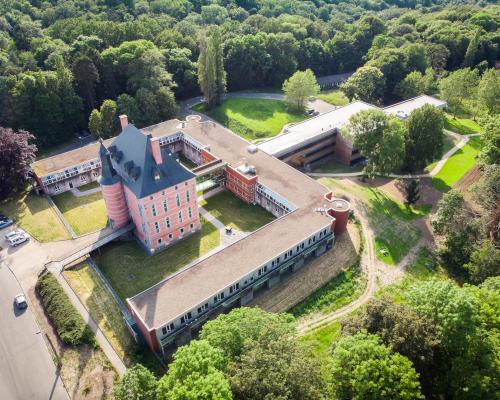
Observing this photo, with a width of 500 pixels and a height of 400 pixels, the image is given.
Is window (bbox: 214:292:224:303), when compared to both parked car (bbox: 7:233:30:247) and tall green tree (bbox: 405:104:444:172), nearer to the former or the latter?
parked car (bbox: 7:233:30:247)

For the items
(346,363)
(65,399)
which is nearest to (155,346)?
(65,399)

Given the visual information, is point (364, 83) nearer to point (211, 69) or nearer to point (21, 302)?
point (211, 69)

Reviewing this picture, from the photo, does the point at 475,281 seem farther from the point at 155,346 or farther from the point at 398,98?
the point at 398,98

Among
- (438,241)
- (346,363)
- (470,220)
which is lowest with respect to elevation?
(438,241)

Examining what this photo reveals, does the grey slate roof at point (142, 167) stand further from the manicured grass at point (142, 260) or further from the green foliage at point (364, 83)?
the green foliage at point (364, 83)

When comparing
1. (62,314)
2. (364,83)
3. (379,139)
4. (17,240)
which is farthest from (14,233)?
(364,83)
